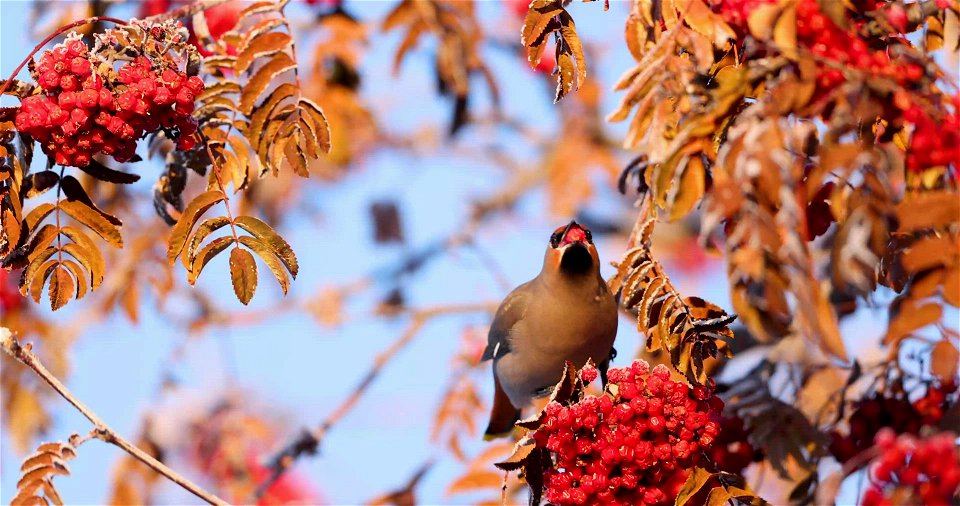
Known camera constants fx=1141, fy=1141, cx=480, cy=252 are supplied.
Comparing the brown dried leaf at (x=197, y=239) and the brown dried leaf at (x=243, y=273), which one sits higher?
the brown dried leaf at (x=197, y=239)

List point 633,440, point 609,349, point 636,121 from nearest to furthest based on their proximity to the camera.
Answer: point 636,121
point 633,440
point 609,349

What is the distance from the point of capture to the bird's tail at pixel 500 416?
415 cm

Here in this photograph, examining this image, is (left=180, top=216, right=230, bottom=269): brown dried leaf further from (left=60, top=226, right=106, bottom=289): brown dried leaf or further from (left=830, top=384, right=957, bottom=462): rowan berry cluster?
(left=830, top=384, right=957, bottom=462): rowan berry cluster

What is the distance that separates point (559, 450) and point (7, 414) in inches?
142

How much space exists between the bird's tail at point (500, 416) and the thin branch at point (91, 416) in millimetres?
1711

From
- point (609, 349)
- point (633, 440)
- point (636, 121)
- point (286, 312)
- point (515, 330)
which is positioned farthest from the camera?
point (286, 312)

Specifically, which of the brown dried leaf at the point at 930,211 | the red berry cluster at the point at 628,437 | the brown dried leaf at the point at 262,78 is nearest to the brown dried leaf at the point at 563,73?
the red berry cluster at the point at 628,437

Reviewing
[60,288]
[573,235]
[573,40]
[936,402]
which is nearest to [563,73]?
[573,40]

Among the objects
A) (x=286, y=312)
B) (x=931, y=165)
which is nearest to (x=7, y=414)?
(x=286, y=312)

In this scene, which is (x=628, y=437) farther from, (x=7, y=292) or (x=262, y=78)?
(x=7, y=292)

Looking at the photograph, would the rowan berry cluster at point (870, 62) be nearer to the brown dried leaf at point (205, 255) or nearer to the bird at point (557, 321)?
the brown dried leaf at point (205, 255)

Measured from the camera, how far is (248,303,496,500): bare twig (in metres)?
4.41

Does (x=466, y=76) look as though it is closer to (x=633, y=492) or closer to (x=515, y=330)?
(x=515, y=330)

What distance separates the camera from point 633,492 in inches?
96.6
